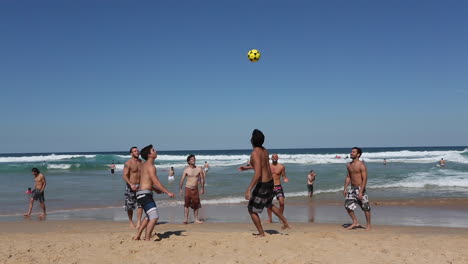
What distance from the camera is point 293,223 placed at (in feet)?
32.4

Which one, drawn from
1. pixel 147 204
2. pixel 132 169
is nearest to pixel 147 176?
pixel 147 204

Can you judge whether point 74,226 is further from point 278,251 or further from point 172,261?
point 278,251

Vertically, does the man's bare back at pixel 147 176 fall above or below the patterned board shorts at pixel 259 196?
above

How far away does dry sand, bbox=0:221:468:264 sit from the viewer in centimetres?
577

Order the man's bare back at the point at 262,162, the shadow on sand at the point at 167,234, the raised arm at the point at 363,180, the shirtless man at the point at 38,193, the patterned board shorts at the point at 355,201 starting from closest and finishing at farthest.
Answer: the man's bare back at the point at 262,162 < the shadow on sand at the point at 167,234 < the raised arm at the point at 363,180 < the patterned board shorts at the point at 355,201 < the shirtless man at the point at 38,193

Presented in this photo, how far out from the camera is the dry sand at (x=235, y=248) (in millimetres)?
5766

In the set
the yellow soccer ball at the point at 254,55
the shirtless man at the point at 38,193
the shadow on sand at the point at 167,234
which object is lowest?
the shadow on sand at the point at 167,234

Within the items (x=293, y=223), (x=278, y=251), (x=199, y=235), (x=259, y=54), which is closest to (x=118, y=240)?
(x=199, y=235)

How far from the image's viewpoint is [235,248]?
6301 millimetres

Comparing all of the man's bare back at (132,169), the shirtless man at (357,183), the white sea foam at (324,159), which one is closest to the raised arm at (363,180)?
the shirtless man at (357,183)


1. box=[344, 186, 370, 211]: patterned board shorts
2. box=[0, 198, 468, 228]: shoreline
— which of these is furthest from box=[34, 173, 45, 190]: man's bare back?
box=[344, 186, 370, 211]: patterned board shorts

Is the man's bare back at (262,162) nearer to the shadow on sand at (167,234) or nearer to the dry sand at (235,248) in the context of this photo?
the dry sand at (235,248)

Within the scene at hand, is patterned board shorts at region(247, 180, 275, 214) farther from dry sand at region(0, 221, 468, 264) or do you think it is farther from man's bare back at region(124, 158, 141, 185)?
man's bare back at region(124, 158, 141, 185)

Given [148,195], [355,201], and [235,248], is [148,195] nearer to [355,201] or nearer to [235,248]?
[235,248]
